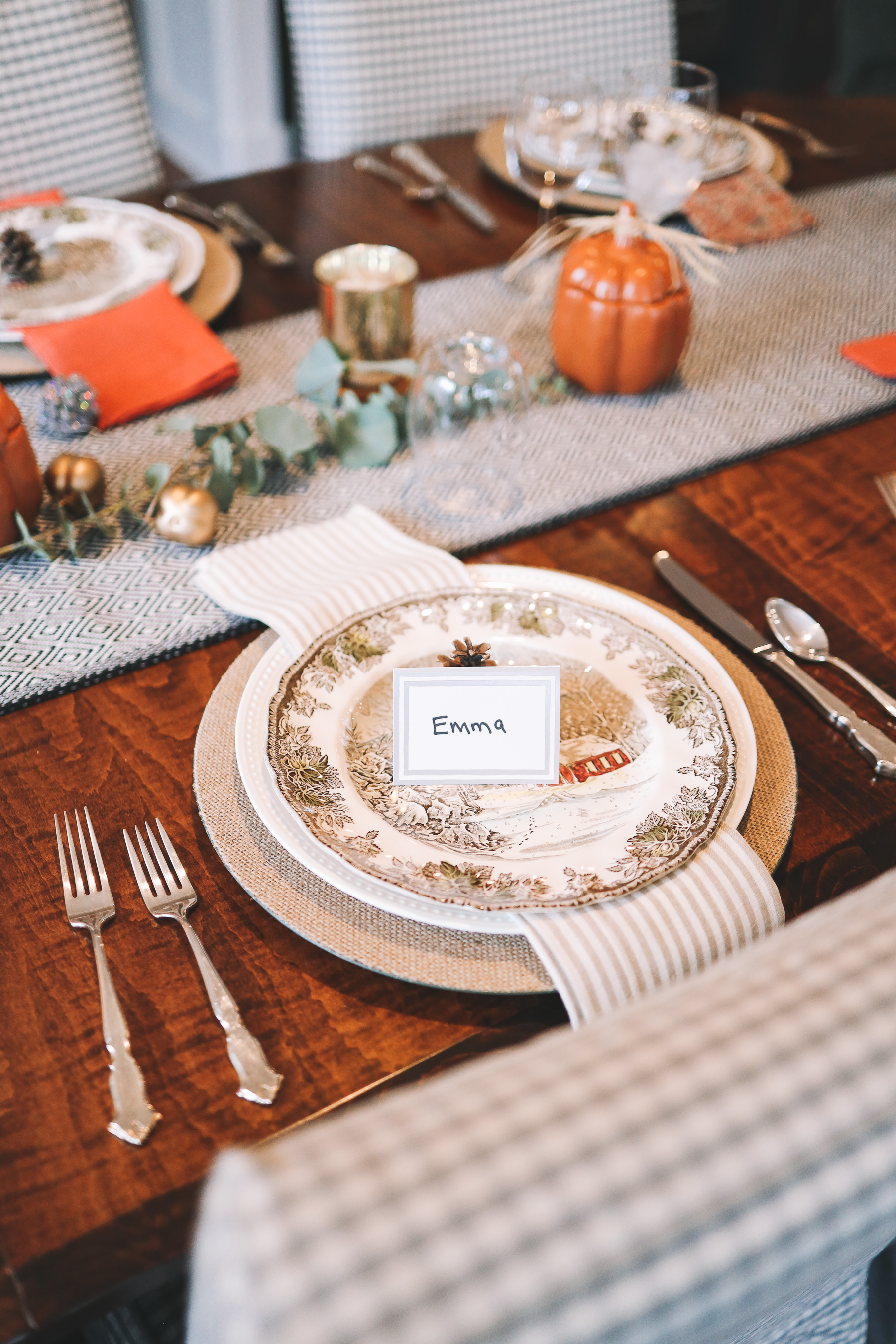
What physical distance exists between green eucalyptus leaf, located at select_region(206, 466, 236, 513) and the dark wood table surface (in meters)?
0.18

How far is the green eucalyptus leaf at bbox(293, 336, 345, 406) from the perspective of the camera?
1019 millimetres

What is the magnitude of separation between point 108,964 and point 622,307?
736 mm

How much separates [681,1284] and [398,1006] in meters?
0.27

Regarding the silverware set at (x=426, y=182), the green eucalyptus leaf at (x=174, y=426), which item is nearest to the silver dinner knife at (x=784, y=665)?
the green eucalyptus leaf at (x=174, y=426)

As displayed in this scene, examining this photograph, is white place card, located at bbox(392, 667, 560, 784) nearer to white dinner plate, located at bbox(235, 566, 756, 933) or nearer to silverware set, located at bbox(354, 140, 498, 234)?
white dinner plate, located at bbox(235, 566, 756, 933)

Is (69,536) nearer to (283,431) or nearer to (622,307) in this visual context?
(283,431)

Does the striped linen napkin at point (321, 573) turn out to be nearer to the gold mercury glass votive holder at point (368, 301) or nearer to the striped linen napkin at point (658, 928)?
the striped linen napkin at point (658, 928)

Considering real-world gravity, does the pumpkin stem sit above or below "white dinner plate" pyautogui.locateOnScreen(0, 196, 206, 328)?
above

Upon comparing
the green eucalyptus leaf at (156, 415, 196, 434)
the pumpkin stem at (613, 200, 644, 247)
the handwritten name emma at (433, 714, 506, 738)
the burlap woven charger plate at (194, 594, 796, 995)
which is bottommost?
the burlap woven charger plate at (194, 594, 796, 995)

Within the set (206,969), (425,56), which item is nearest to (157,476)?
(206,969)

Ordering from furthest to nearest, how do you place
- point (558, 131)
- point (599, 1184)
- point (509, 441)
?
point (558, 131) < point (509, 441) < point (599, 1184)

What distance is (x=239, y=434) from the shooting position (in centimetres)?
96

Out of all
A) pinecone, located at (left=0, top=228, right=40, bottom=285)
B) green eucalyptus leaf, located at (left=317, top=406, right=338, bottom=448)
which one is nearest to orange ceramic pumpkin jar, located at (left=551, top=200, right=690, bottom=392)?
green eucalyptus leaf, located at (left=317, top=406, right=338, bottom=448)

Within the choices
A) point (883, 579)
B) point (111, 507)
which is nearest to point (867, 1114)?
point (883, 579)
